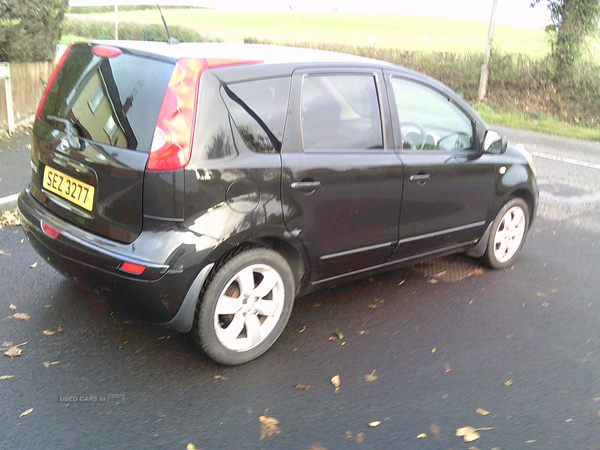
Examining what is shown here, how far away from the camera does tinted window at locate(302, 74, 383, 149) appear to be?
3584mm

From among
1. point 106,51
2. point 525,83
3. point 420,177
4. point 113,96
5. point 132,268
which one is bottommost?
point 525,83

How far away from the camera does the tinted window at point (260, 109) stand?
3229 mm

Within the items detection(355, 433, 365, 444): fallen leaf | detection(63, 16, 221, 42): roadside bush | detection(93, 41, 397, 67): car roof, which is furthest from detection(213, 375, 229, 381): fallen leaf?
detection(63, 16, 221, 42): roadside bush

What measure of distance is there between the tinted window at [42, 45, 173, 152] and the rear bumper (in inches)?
20.3

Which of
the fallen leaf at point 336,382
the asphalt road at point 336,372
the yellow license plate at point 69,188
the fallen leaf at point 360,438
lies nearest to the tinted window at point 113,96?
the yellow license plate at point 69,188

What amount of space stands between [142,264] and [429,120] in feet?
8.08

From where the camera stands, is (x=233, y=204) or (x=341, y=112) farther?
(x=341, y=112)

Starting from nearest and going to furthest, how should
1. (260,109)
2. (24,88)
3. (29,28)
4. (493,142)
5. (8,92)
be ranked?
(260,109)
(493,142)
(8,92)
(29,28)
(24,88)

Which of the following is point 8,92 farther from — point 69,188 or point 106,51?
point 69,188

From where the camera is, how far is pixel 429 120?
4.41 m

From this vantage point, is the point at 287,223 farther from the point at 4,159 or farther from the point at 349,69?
the point at 4,159

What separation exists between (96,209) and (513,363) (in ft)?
8.86

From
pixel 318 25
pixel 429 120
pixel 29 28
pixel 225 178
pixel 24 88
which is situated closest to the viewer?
pixel 225 178

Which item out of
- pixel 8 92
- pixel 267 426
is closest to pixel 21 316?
pixel 267 426
